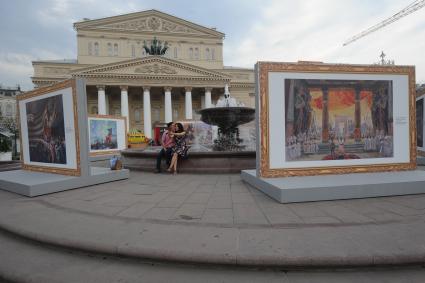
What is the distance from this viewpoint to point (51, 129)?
702 centimetres

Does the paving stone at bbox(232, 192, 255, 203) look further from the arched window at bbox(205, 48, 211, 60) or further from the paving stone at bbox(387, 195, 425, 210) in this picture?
the arched window at bbox(205, 48, 211, 60)

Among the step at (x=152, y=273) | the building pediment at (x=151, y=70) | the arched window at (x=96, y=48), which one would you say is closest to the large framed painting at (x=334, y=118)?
the step at (x=152, y=273)

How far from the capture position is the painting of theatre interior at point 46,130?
264 inches

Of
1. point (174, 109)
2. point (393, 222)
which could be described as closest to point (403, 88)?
point (393, 222)

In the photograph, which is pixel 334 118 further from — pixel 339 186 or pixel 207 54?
pixel 207 54

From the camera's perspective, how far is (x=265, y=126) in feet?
17.1

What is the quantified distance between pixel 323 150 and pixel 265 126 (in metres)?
1.43

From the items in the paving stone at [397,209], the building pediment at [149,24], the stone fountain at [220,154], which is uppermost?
the building pediment at [149,24]

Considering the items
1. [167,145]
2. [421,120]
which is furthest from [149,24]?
[421,120]

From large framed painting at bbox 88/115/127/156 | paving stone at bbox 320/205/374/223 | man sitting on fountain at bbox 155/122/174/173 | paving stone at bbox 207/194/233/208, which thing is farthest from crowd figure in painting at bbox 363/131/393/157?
large framed painting at bbox 88/115/127/156

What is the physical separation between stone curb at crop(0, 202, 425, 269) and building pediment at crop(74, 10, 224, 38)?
56306mm

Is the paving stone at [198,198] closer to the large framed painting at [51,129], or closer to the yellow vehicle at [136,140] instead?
the large framed painting at [51,129]

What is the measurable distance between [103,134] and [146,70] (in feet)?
109

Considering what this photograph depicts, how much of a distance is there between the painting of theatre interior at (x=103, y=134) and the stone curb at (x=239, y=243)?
12.3 metres
